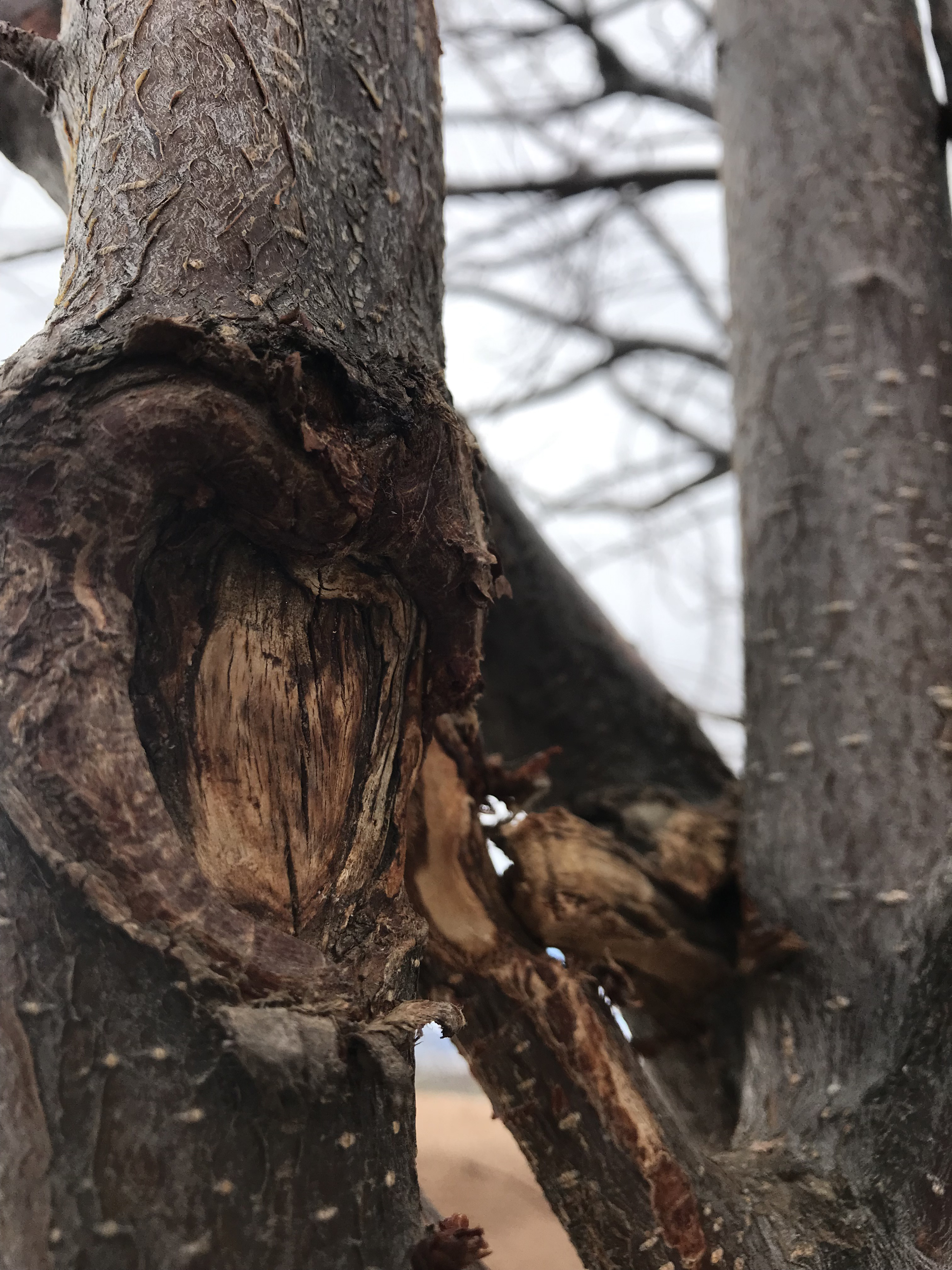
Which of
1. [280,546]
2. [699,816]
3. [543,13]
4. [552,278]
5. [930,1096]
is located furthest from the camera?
[552,278]

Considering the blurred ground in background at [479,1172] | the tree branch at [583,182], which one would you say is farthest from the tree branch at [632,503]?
the blurred ground in background at [479,1172]

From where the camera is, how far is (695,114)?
1.90m

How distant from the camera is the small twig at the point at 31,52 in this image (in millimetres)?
848

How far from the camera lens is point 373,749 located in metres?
0.74

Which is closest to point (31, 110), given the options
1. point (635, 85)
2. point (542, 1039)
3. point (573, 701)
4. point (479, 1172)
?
point (573, 701)

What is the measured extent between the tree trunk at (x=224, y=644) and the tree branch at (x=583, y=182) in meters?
0.98

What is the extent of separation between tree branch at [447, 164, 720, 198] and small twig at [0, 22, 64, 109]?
1.02 metres

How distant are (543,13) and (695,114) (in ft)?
1.07

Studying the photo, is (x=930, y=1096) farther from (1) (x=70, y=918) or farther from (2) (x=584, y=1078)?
(1) (x=70, y=918)

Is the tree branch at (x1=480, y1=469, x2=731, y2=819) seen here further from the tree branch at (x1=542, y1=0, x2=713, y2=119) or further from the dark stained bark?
the tree branch at (x1=542, y1=0, x2=713, y2=119)

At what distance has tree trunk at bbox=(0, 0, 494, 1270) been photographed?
0.54 m

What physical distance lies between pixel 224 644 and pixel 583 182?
1412 mm

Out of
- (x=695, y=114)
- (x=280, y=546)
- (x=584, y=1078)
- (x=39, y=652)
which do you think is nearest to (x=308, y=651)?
(x=280, y=546)

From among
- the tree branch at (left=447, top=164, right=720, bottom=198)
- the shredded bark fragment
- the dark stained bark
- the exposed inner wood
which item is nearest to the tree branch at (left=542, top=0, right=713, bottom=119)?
the tree branch at (left=447, top=164, right=720, bottom=198)
